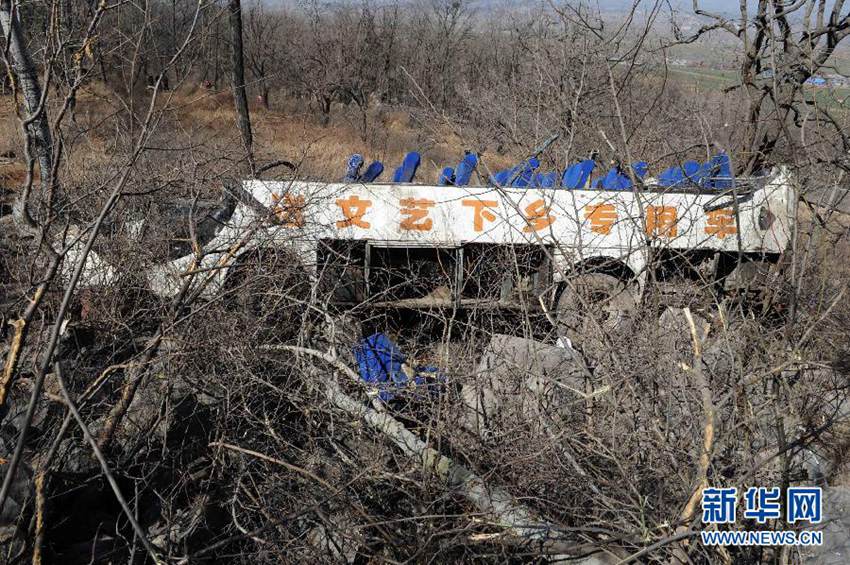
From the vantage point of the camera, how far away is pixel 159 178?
5.81 metres

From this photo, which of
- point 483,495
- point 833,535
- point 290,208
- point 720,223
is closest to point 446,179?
point 290,208

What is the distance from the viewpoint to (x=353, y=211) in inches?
243

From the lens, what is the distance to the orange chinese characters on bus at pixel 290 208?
18.4 ft

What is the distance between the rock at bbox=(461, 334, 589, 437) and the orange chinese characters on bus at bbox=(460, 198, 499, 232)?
1.51 m

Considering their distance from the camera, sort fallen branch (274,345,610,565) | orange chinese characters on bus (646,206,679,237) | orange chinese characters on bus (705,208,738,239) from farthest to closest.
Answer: orange chinese characters on bus (705,208,738,239) → orange chinese characters on bus (646,206,679,237) → fallen branch (274,345,610,565)

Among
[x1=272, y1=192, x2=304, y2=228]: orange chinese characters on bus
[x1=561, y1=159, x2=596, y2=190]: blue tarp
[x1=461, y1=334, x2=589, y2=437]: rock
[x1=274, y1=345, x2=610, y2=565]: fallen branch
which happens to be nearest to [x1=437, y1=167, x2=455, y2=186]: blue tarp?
[x1=561, y1=159, x2=596, y2=190]: blue tarp

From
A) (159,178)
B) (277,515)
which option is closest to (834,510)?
(277,515)

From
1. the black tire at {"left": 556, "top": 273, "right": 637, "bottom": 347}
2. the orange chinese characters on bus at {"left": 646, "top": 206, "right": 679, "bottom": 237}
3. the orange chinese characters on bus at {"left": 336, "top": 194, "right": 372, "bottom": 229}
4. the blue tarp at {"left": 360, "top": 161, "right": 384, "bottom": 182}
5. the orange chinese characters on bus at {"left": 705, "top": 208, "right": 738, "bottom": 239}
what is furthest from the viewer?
the blue tarp at {"left": 360, "top": 161, "right": 384, "bottom": 182}

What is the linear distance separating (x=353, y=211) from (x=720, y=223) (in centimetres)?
343

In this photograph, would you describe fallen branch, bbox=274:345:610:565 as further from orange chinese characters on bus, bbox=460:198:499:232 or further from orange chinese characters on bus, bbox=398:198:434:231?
orange chinese characters on bus, bbox=460:198:499:232

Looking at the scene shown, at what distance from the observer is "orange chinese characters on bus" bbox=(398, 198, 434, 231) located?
244 inches

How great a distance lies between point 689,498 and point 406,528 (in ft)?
4.97

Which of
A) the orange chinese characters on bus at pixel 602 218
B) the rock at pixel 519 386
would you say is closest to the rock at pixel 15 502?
the rock at pixel 519 386

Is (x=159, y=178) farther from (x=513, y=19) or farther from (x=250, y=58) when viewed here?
(x=250, y=58)
